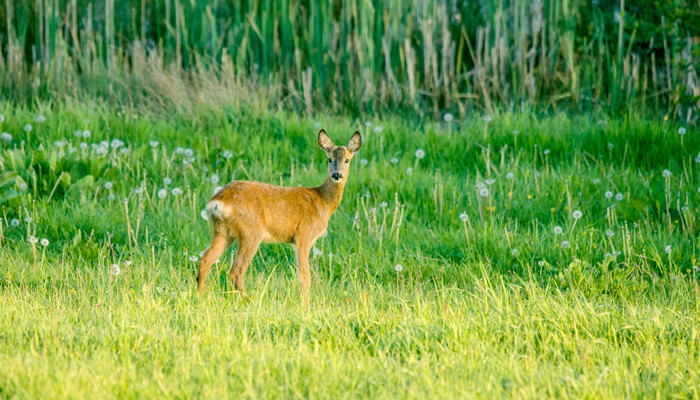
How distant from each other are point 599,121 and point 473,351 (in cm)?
593

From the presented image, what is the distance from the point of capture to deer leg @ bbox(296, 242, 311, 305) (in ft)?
17.0

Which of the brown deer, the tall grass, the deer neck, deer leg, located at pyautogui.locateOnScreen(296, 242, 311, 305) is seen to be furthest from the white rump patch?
the tall grass

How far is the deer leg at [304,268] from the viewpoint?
5.18 m

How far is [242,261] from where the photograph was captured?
507 cm

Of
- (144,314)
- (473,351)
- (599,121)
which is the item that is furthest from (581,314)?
(599,121)

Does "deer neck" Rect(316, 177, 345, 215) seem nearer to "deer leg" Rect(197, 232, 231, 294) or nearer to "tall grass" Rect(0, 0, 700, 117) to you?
"deer leg" Rect(197, 232, 231, 294)

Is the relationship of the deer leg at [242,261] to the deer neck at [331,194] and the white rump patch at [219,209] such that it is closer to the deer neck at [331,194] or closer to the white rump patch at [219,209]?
the white rump patch at [219,209]

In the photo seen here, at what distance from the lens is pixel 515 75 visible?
34.6ft

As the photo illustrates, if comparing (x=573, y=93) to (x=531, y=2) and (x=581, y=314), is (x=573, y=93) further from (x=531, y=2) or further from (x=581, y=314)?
(x=581, y=314)

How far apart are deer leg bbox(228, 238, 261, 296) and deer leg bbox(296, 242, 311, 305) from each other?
15.6 inches

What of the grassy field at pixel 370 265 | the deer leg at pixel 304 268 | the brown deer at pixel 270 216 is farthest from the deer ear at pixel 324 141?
the grassy field at pixel 370 265

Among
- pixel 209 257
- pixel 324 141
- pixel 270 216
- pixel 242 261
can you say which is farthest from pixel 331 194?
pixel 209 257

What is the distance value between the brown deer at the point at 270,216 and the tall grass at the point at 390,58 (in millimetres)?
4502

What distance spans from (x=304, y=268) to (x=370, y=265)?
72 cm
